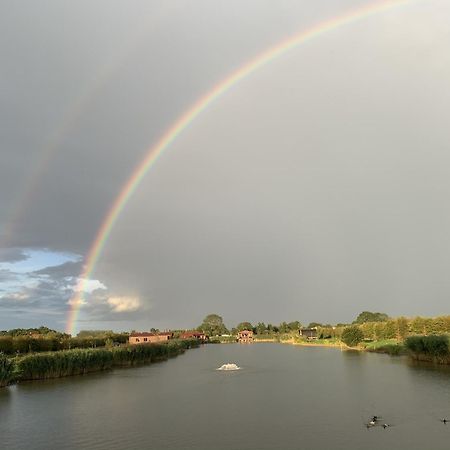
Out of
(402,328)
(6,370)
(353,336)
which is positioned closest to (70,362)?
(6,370)

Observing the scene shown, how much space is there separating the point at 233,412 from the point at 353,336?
274ft

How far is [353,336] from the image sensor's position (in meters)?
110

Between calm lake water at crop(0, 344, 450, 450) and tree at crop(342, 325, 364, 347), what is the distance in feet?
186

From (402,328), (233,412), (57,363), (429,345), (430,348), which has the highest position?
(402,328)

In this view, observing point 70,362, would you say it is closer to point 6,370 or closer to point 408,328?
point 6,370

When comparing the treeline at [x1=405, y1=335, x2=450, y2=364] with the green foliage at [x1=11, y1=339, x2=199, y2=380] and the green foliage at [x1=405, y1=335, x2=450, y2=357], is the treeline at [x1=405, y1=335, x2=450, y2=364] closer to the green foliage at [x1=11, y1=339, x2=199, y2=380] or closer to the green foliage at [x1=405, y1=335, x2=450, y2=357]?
the green foliage at [x1=405, y1=335, x2=450, y2=357]

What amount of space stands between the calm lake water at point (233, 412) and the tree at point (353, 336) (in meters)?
56.7

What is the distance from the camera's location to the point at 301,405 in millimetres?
34438

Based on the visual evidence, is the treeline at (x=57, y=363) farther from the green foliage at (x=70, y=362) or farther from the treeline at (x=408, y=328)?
the treeline at (x=408, y=328)

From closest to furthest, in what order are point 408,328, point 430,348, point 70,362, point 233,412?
point 233,412 → point 70,362 → point 430,348 → point 408,328

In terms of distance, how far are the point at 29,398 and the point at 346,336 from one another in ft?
279

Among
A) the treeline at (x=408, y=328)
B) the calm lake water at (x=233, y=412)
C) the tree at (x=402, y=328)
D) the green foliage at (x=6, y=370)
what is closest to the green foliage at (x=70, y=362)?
the calm lake water at (x=233, y=412)

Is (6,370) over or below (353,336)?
below

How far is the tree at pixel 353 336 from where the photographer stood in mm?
109375
